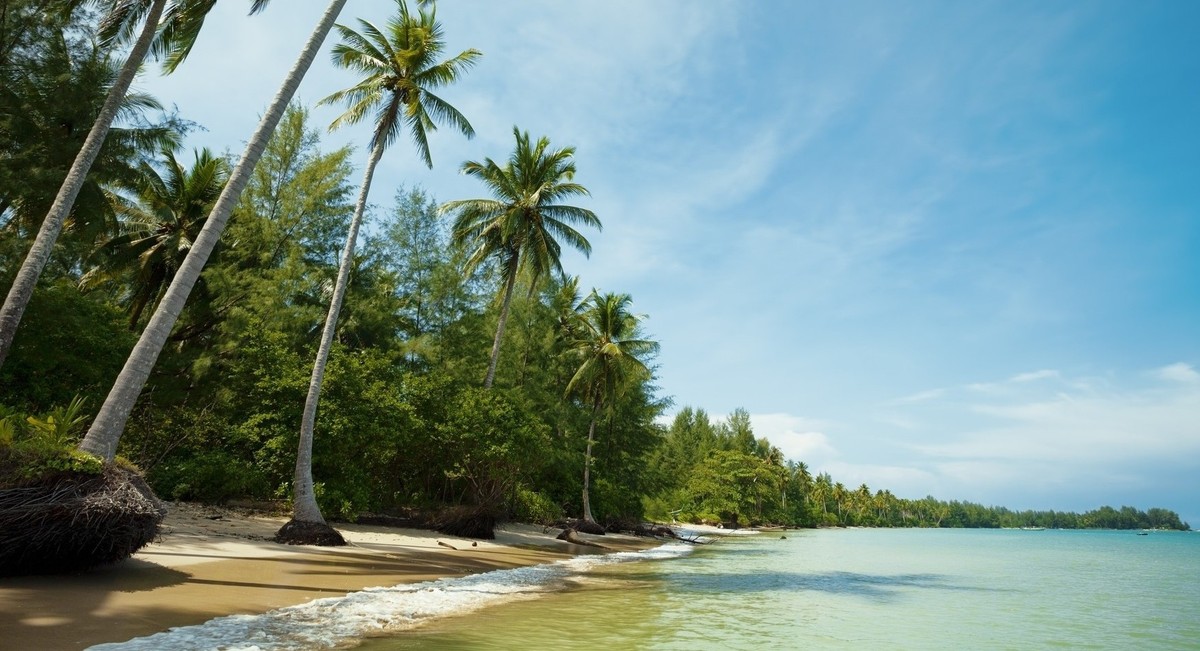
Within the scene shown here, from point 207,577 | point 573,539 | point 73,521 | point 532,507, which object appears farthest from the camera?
point 532,507

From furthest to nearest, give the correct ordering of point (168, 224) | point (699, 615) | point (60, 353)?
point (168, 224) → point (60, 353) → point (699, 615)

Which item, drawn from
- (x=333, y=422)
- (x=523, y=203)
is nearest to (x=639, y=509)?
(x=523, y=203)

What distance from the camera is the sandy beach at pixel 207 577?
5770mm

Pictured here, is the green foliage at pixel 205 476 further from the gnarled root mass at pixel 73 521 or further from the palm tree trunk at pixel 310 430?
the gnarled root mass at pixel 73 521

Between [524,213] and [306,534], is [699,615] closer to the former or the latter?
[306,534]

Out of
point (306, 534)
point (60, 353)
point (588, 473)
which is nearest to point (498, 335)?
point (306, 534)

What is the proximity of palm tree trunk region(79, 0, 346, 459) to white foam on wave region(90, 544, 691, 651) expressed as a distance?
4489mm

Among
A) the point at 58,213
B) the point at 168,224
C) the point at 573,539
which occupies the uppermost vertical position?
the point at 168,224

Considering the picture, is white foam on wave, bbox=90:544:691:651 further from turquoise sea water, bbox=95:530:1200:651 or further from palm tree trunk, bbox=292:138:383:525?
palm tree trunk, bbox=292:138:383:525

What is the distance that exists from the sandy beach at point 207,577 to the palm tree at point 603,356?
1512cm

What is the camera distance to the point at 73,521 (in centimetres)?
719

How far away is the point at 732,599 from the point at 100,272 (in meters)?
23.9

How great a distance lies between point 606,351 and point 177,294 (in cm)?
2257

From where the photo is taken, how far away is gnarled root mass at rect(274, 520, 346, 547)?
43.9ft
